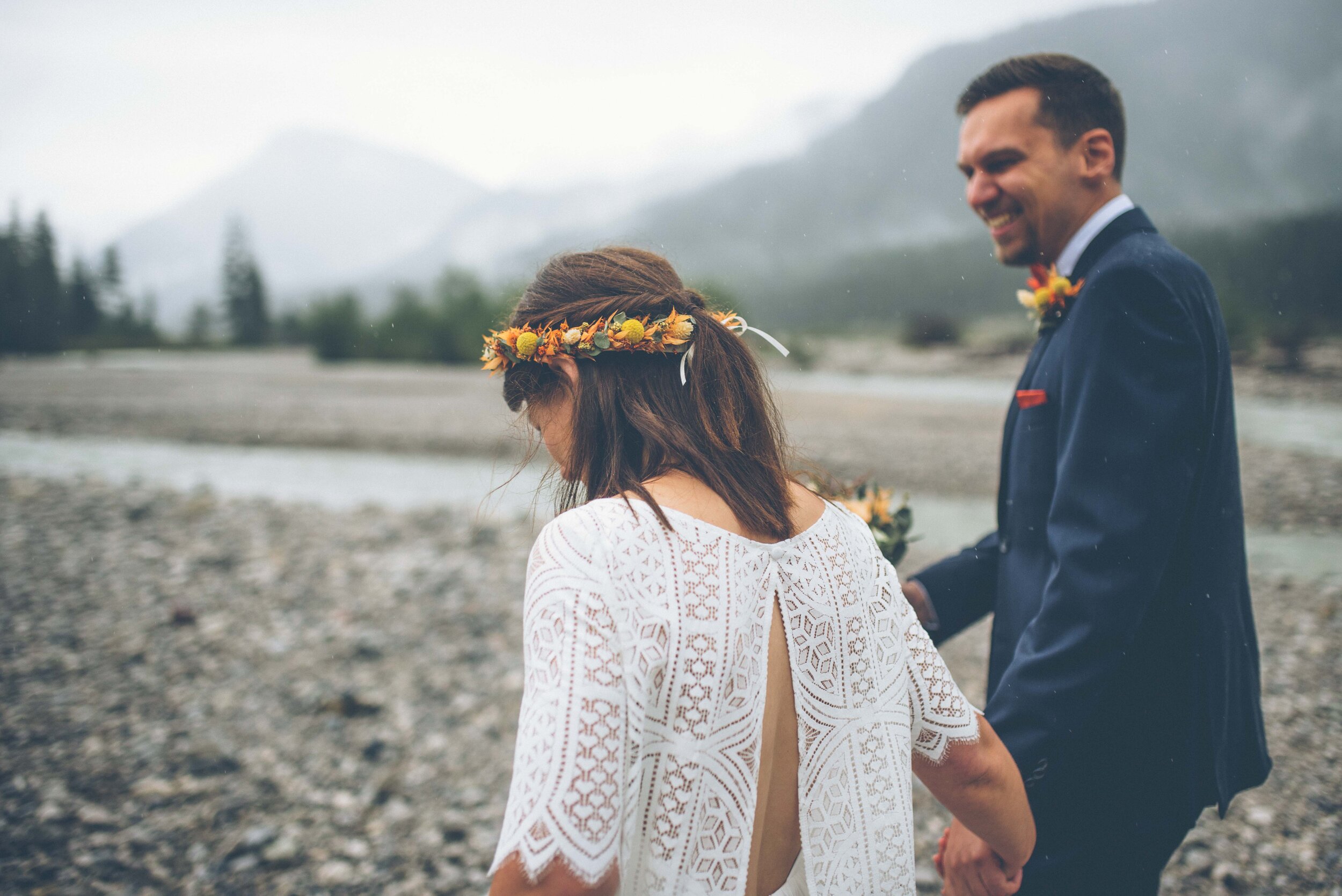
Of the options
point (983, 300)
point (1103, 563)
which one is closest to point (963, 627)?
point (1103, 563)

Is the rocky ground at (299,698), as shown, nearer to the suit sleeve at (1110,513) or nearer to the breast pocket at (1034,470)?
the breast pocket at (1034,470)

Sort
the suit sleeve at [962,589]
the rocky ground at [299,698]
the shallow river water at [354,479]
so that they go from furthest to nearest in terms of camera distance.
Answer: the shallow river water at [354,479] < the rocky ground at [299,698] < the suit sleeve at [962,589]

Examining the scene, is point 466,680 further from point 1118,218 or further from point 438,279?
point 438,279

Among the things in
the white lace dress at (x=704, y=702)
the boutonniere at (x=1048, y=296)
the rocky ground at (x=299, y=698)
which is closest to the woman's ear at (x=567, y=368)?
the white lace dress at (x=704, y=702)

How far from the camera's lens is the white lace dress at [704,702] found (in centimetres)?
123

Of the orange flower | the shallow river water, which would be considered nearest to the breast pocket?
the orange flower

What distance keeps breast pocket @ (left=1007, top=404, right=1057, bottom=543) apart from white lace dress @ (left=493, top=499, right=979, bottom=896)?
694mm

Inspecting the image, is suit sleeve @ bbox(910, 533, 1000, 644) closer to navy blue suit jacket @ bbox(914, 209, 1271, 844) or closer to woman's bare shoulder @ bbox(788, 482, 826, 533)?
navy blue suit jacket @ bbox(914, 209, 1271, 844)

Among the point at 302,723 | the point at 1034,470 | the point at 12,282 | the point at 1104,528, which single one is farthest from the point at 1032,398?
the point at 12,282

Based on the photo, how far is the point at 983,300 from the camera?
144 meters

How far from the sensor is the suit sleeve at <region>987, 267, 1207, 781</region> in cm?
186

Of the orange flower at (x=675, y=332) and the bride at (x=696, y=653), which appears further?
the orange flower at (x=675, y=332)

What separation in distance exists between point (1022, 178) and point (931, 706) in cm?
158

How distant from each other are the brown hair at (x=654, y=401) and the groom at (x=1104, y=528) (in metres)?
0.82
